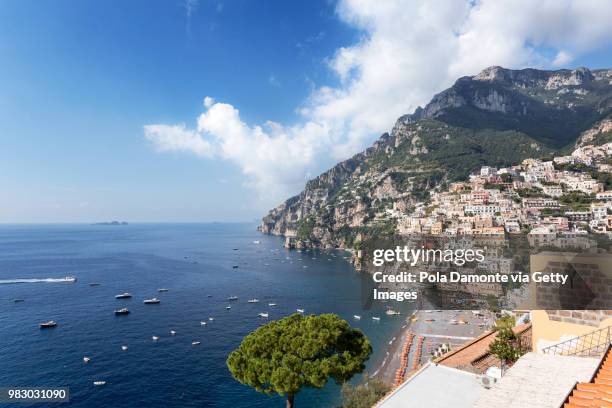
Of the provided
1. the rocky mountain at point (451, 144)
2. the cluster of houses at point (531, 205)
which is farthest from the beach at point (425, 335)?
the rocky mountain at point (451, 144)

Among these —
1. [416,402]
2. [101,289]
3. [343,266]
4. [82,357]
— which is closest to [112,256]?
[101,289]

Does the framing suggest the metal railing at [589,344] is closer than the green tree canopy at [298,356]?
Yes

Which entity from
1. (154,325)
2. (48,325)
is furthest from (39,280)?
(154,325)

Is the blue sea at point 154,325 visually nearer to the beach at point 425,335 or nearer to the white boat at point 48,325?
the white boat at point 48,325

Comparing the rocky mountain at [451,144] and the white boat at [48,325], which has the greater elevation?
the rocky mountain at [451,144]

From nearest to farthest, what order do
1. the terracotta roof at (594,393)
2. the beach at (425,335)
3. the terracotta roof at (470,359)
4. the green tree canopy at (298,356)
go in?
the terracotta roof at (594,393)
the green tree canopy at (298,356)
the terracotta roof at (470,359)
the beach at (425,335)

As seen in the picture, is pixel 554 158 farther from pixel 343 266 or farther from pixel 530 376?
pixel 530 376

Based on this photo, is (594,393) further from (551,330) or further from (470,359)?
(470,359)
